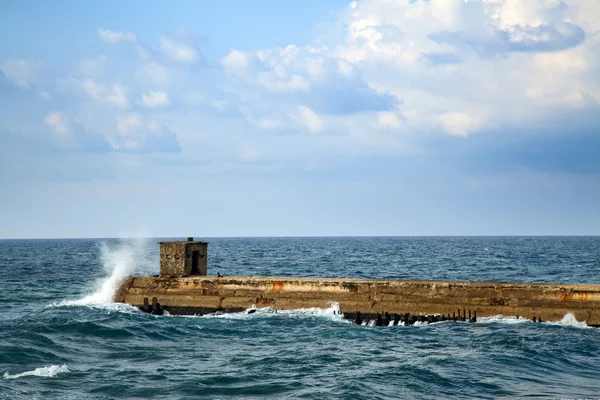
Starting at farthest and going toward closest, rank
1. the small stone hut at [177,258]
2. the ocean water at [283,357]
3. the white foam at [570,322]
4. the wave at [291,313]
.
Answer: the small stone hut at [177,258]
the wave at [291,313]
the white foam at [570,322]
the ocean water at [283,357]

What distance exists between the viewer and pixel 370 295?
110 ft

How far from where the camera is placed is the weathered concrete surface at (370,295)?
3095cm

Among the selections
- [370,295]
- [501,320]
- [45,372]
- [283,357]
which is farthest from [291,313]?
[45,372]

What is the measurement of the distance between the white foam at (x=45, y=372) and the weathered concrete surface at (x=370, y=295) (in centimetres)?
1128

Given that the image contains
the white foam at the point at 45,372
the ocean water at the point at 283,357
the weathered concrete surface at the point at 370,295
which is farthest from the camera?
the weathered concrete surface at the point at 370,295

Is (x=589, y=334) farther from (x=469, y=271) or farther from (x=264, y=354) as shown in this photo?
(x=469, y=271)

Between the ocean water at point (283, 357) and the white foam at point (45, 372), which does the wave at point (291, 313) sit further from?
the white foam at point (45, 372)

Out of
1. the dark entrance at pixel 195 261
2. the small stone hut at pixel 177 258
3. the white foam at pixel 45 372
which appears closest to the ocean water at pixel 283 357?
the white foam at pixel 45 372

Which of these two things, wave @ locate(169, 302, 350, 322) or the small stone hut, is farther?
the small stone hut

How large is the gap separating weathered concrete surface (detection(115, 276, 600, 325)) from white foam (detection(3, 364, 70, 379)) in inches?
444

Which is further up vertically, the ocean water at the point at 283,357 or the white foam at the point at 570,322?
the white foam at the point at 570,322

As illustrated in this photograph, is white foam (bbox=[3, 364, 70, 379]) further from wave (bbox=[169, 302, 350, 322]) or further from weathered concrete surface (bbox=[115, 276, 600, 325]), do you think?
weathered concrete surface (bbox=[115, 276, 600, 325])

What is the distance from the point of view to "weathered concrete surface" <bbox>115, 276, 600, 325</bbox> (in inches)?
A: 1219

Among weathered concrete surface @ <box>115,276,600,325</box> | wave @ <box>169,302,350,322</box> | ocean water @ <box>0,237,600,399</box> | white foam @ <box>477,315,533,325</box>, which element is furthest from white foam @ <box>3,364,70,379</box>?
white foam @ <box>477,315,533,325</box>
